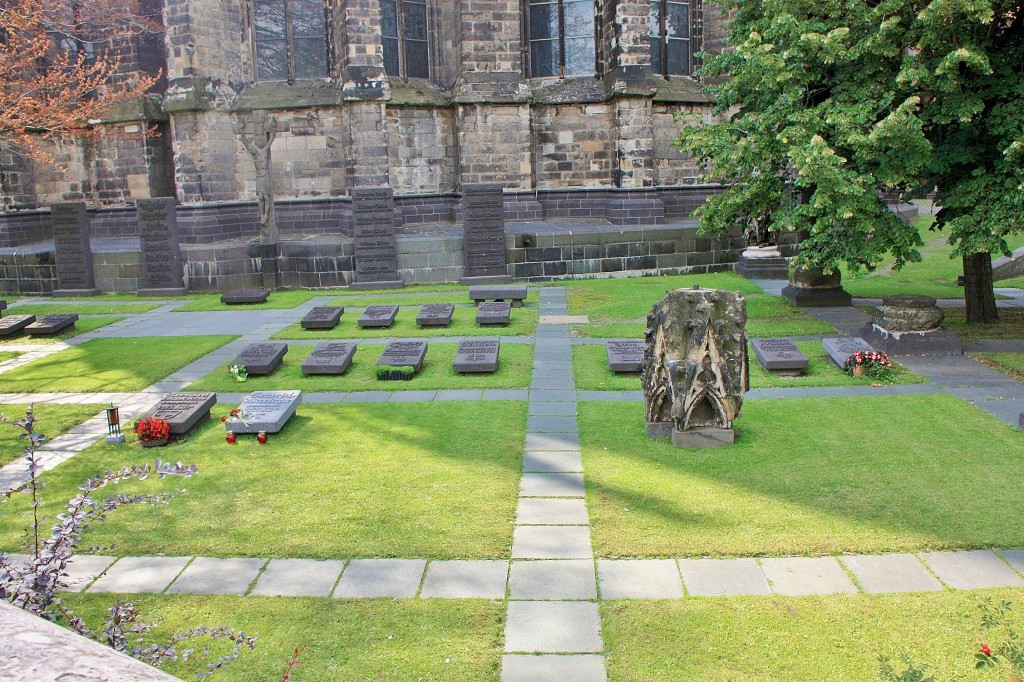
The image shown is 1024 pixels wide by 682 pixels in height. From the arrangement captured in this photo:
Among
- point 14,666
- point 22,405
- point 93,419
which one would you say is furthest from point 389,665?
point 22,405

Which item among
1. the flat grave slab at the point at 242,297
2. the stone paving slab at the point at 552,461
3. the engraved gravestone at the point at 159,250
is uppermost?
the engraved gravestone at the point at 159,250

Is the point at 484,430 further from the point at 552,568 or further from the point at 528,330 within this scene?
the point at 528,330

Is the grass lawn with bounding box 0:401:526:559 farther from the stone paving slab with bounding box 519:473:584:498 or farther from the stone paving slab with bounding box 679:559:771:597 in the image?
the stone paving slab with bounding box 679:559:771:597

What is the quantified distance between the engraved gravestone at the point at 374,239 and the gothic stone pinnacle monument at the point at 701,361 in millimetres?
11846

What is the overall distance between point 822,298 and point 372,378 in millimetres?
9180

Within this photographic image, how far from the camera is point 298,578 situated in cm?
638

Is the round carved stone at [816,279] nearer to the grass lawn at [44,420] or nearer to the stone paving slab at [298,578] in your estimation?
the grass lawn at [44,420]

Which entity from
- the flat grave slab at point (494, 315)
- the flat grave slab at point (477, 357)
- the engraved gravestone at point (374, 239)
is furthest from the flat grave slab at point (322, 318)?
the engraved gravestone at point (374, 239)

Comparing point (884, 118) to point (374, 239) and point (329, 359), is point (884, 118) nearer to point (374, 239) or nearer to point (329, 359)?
point (329, 359)

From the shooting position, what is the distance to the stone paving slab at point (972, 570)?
6086 mm

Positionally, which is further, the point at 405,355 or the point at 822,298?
the point at 822,298

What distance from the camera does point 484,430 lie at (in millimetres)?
9820

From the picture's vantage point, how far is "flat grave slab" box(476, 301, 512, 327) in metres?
15.3

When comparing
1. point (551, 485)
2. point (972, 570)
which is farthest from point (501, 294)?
point (972, 570)
